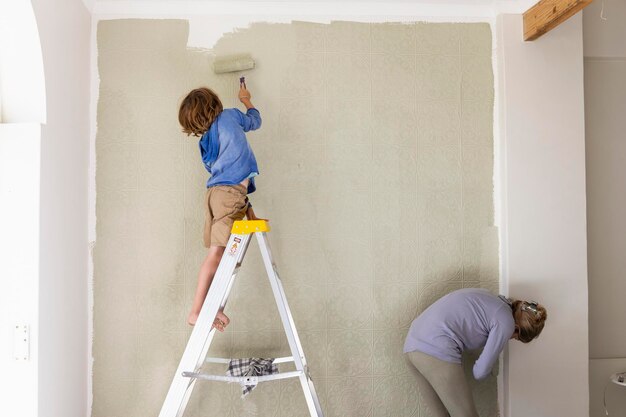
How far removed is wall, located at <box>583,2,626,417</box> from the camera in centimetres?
303

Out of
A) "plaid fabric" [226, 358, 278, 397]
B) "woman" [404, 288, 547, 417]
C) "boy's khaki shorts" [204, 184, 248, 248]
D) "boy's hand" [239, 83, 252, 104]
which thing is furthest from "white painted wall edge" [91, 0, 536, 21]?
"plaid fabric" [226, 358, 278, 397]

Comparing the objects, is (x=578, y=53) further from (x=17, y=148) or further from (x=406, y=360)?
(x=17, y=148)

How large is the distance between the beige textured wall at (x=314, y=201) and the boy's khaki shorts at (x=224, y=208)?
0.34 m

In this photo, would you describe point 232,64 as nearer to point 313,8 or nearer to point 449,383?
point 313,8

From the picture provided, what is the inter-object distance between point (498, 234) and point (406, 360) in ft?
2.71

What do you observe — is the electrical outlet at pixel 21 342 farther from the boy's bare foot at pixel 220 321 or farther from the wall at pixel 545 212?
the wall at pixel 545 212

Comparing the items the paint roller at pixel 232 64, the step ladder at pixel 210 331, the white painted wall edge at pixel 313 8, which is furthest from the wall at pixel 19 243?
the paint roller at pixel 232 64

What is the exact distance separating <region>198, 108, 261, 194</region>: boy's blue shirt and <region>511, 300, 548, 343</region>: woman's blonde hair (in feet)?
4.61

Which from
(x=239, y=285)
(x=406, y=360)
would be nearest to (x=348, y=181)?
(x=239, y=285)

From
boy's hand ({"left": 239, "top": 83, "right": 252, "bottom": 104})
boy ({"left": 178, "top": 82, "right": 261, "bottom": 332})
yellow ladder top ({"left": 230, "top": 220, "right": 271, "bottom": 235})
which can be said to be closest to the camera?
yellow ladder top ({"left": 230, "top": 220, "right": 271, "bottom": 235})

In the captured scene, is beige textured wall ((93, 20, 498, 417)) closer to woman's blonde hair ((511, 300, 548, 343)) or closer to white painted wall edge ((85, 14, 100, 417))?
white painted wall edge ((85, 14, 100, 417))

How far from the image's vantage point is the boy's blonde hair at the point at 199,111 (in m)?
2.38

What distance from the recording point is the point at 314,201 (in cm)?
280

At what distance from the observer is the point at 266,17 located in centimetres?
281
